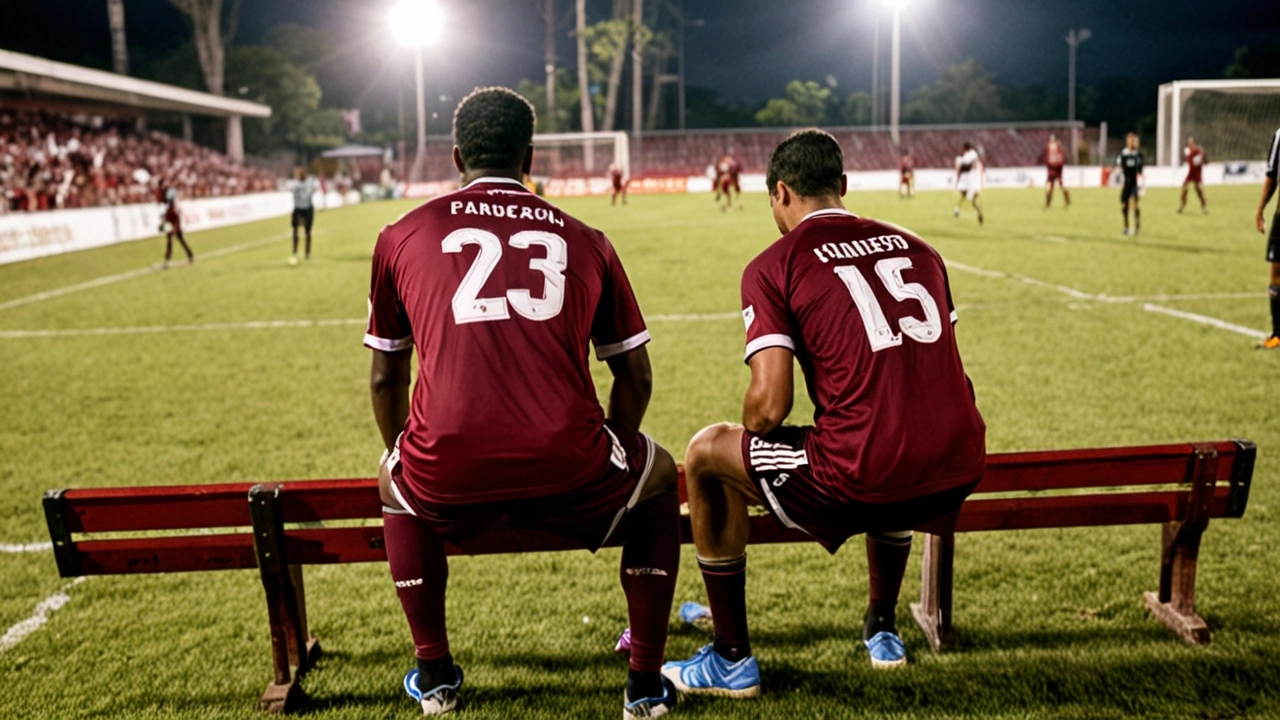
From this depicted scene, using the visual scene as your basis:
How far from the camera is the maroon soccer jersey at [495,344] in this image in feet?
8.51

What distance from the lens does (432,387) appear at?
8.64 ft

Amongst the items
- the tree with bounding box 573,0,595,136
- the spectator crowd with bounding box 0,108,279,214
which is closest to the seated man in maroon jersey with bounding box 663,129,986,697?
the spectator crowd with bounding box 0,108,279,214

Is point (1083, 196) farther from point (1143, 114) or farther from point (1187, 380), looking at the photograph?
point (1143, 114)

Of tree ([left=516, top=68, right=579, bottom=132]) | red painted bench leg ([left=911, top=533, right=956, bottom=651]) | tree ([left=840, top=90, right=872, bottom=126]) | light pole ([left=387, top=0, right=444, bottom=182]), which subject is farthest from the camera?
tree ([left=840, top=90, right=872, bottom=126])

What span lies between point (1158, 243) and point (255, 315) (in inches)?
552

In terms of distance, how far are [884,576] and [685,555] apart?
1493mm

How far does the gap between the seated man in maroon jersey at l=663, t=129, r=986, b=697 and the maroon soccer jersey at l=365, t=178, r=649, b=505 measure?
453 mm

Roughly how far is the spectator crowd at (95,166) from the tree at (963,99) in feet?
178

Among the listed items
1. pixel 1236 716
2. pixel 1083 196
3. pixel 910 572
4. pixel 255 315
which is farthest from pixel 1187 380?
pixel 1083 196

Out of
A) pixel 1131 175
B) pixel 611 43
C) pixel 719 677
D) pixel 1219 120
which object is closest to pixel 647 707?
pixel 719 677

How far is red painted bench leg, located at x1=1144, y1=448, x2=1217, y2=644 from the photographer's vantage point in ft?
10.7

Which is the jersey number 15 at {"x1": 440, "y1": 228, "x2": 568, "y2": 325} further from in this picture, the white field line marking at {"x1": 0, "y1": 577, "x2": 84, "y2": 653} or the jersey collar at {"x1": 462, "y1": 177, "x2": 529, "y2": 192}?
the white field line marking at {"x1": 0, "y1": 577, "x2": 84, "y2": 653}

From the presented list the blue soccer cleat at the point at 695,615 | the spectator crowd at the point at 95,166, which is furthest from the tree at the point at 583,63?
the blue soccer cleat at the point at 695,615

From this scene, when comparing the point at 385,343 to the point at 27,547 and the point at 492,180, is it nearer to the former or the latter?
the point at 492,180
